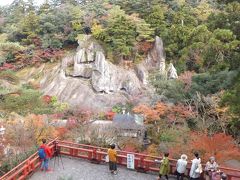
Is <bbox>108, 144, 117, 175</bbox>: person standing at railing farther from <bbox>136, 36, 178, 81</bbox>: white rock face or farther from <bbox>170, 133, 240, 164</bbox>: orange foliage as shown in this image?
<bbox>136, 36, 178, 81</bbox>: white rock face

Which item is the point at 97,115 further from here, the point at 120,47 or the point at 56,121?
the point at 120,47

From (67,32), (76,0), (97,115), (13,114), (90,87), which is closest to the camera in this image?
(13,114)

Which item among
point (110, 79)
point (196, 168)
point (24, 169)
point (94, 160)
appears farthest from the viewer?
point (110, 79)

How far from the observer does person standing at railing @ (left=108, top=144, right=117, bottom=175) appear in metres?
11.0

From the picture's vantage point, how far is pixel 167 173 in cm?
1034

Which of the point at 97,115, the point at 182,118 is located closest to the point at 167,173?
the point at 182,118

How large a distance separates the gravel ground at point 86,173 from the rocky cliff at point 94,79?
21038 millimetres

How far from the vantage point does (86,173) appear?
11359 mm

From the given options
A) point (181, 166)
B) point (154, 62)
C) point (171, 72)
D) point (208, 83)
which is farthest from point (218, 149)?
point (154, 62)

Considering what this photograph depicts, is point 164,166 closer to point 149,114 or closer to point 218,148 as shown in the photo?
point 218,148

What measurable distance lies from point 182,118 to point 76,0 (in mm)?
33918

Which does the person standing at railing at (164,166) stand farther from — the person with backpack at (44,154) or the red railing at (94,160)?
the person with backpack at (44,154)

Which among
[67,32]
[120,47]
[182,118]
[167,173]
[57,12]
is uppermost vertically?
[57,12]

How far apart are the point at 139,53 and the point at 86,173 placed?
2741 centimetres
